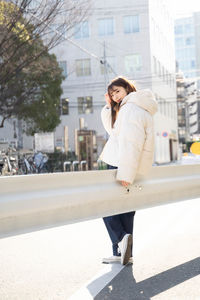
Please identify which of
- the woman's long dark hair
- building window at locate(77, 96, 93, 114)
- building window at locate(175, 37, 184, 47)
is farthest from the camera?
building window at locate(175, 37, 184, 47)

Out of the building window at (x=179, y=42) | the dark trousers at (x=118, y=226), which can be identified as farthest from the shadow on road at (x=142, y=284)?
the building window at (x=179, y=42)

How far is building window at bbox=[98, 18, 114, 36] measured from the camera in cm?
4219

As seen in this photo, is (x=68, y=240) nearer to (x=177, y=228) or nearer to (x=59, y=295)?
(x=177, y=228)

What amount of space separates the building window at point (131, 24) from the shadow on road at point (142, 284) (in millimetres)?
39158

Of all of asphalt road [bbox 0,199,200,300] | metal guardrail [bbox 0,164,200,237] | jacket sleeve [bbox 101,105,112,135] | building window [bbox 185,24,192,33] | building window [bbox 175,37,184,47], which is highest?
building window [bbox 185,24,192,33]

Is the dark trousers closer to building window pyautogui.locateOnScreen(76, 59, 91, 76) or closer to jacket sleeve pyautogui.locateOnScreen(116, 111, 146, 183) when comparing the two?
jacket sleeve pyautogui.locateOnScreen(116, 111, 146, 183)

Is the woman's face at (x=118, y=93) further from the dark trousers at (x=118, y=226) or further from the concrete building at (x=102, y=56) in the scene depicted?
the concrete building at (x=102, y=56)

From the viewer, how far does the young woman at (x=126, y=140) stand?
3.94 metres

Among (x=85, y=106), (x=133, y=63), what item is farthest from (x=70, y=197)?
(x=133, y=63)

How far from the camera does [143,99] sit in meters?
4.00

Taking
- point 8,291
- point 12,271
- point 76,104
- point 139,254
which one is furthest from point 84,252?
point 76,104

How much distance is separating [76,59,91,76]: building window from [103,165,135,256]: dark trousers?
38.1 meters

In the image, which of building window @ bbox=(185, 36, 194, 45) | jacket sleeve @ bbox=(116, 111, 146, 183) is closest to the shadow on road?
jacket sleeve @ bbox=(116, 111, 146, 183)

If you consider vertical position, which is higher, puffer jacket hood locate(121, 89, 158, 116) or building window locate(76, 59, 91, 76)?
building window locate(76, 59, 91, 76)
